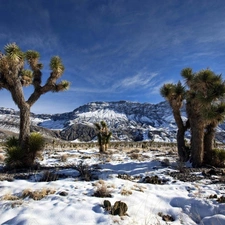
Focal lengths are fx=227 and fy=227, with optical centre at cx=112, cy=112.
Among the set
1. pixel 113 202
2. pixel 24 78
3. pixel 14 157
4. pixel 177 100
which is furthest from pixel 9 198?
pixel 177 100

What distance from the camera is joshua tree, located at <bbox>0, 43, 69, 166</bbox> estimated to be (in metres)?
10.4

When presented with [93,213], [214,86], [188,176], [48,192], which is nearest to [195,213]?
[93,213]

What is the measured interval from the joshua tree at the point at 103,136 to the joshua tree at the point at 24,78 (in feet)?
35.4

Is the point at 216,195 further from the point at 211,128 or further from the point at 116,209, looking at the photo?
the point at 211,128

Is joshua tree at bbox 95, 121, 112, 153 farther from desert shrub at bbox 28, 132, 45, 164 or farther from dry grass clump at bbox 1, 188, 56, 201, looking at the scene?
dry grass clump at bbox 1, 188, 56, 201

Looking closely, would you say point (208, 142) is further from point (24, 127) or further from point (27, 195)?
point (27, 195)

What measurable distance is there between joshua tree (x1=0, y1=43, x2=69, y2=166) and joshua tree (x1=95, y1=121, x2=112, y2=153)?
10790mm

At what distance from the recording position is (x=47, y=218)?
4.22 metres

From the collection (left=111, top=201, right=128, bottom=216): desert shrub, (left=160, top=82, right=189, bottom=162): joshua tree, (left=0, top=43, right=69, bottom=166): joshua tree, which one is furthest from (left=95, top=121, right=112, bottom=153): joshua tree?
(left=111, top=201, right=128, bottom=216): desert shrub

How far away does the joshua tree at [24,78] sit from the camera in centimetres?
1044

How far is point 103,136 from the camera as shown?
23.1 meters

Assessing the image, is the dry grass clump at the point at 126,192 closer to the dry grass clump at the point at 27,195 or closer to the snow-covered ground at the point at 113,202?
the snow-covered ground at the point at 113,202

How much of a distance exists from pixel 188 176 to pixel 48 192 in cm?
557

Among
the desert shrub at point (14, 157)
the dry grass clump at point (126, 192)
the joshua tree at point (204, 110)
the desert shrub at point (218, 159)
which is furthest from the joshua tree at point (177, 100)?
the desert shrub at point (14, 157)
